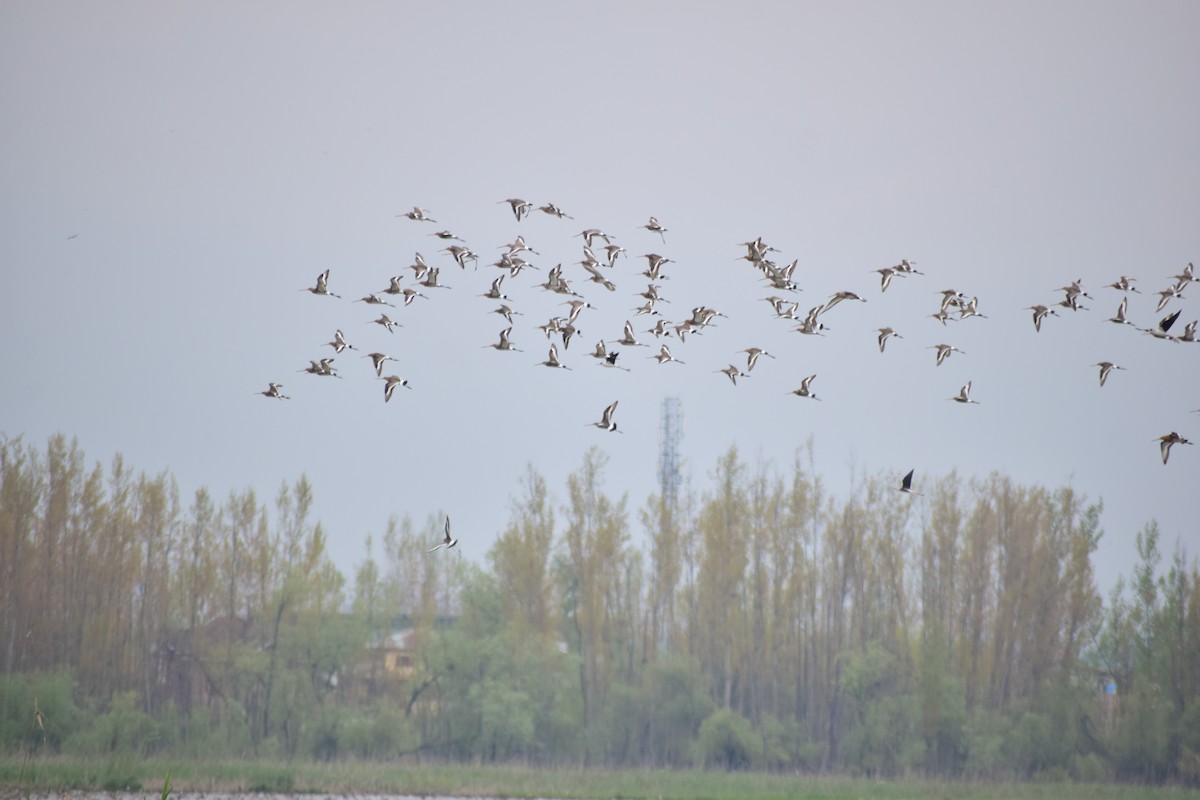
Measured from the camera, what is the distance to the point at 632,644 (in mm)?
51688

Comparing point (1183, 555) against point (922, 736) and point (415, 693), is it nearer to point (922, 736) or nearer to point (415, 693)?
point (922, 736)

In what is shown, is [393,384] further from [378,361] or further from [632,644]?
[632,644]

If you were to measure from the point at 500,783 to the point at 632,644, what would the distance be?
12.7 metres

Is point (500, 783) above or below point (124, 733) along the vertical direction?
below

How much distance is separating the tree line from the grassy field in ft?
9.75

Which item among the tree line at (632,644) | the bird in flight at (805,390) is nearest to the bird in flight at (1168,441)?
A: the bird in flight at (805,390)

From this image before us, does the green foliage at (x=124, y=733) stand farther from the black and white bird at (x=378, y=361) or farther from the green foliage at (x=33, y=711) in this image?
the black and white bird at (x=378, y=361)

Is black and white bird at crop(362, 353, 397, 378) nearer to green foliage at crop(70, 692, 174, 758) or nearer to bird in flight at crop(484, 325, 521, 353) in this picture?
bird in flight at crop(484, 325, 521, 353)

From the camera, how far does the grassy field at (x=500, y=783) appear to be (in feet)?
119

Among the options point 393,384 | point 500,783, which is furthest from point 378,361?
point 500,783

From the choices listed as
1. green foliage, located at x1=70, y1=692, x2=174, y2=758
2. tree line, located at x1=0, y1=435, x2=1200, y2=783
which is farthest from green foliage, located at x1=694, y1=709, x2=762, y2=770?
green foliage, located at x1=70, y1=692, x2=174, y2=758

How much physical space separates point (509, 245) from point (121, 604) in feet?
83.2

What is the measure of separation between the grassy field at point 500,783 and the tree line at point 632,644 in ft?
9.75

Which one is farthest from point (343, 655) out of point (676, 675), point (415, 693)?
point (676, 675)
